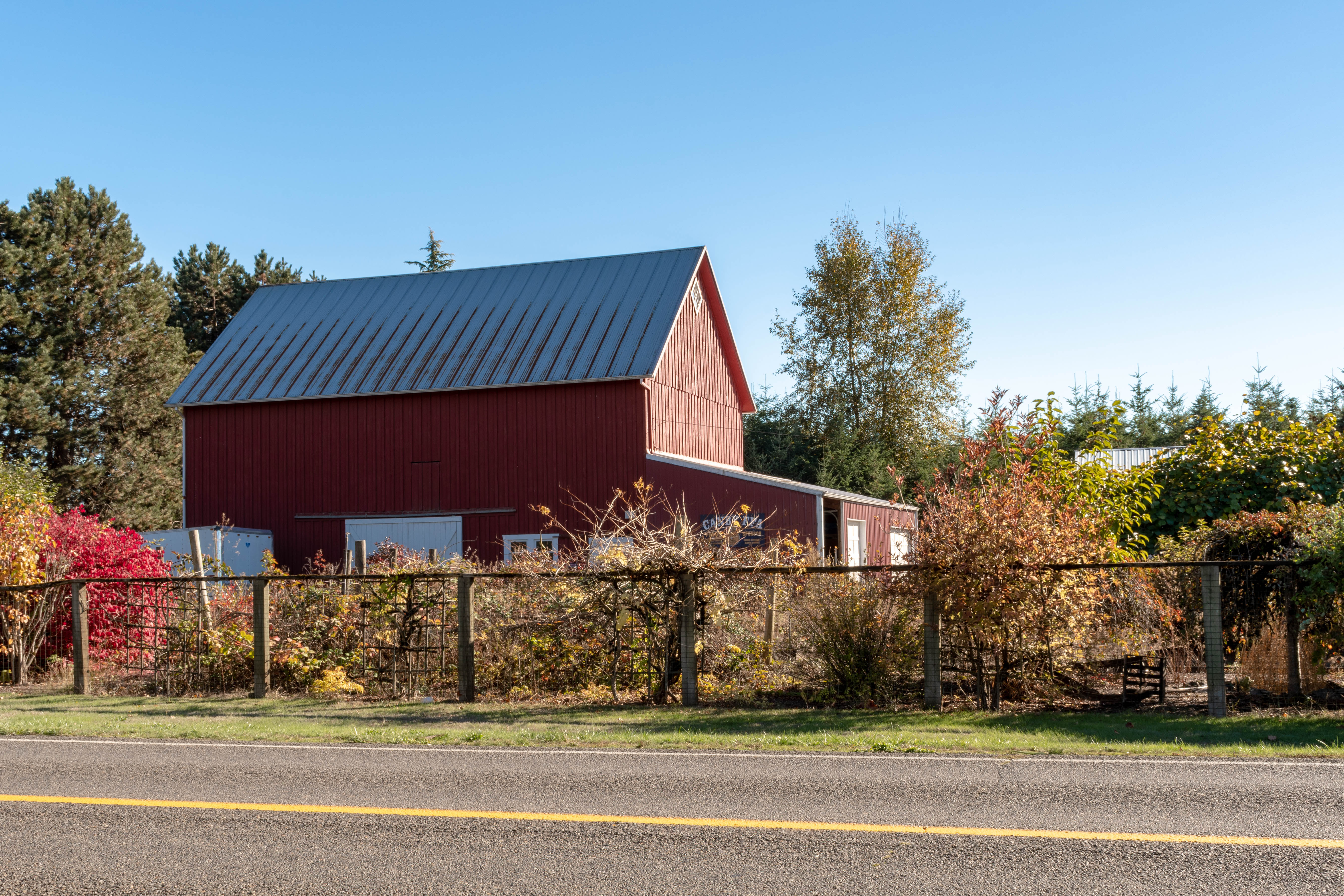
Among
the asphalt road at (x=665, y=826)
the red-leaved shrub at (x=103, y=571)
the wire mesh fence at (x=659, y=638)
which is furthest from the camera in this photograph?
the red-leaved shrub at (x=103, y=571)

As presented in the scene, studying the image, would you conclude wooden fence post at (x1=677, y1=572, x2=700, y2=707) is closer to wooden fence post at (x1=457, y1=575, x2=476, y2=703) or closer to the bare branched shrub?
the bare branched shrub

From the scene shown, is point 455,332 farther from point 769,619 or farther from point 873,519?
point 769,619

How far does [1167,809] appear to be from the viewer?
669 centimetres

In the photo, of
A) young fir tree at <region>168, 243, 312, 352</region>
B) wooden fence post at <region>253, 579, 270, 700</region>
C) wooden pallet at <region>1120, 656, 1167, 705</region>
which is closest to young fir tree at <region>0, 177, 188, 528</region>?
young fir tree at <region>168, 243, 312, 352</region>

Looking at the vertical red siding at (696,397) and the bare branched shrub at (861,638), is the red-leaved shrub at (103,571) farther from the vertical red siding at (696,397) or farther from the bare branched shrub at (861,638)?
the vertical red siding at (696,397)

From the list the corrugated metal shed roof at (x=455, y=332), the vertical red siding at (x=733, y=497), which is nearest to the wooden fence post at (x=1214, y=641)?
the vertical red siding at (x=733, y=497)

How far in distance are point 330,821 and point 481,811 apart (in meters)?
0.94

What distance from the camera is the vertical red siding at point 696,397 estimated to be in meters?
26.1

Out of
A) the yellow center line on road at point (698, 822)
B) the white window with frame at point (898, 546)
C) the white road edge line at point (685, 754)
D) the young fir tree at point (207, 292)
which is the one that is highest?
the young fir tree at point (207, 292)

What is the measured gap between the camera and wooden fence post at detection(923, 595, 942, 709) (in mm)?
11812

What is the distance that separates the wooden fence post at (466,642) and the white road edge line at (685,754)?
3206mm

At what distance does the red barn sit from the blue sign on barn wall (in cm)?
62

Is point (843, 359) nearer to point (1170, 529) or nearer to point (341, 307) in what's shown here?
point (341, 307)

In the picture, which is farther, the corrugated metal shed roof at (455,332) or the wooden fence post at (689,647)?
the corrugated metal shed roof at (455,332)
